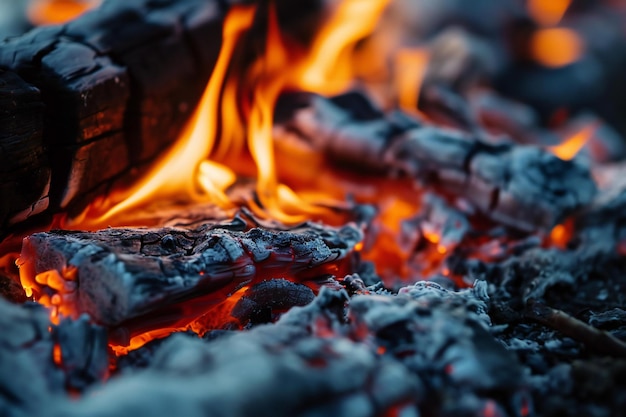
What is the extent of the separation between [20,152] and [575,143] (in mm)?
3359

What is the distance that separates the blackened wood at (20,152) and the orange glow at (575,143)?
9.54ft

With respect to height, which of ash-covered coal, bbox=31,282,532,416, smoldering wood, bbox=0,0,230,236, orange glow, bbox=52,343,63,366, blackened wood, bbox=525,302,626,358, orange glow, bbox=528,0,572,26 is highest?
orange glow, bbox=528,0,572,26

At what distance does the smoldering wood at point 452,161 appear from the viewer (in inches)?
96.7

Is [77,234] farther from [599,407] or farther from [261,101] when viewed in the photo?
[599,407]

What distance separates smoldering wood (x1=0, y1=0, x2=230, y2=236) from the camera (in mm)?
1877

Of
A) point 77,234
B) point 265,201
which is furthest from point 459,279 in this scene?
point 77,234

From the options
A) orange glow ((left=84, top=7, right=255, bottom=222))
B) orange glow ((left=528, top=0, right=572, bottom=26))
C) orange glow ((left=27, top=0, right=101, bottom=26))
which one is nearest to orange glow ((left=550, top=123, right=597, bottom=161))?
orange glow ((left=528, top=0, right=572, bottom=26))

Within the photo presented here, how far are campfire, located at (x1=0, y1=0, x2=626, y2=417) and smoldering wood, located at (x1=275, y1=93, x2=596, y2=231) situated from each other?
0.01m

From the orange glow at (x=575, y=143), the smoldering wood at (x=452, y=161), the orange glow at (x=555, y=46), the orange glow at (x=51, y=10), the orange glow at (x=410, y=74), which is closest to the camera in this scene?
the smoldering wood at (x=452, y=161)

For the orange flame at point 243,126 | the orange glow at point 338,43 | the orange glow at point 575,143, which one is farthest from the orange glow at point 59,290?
the orange glow at point 575,143

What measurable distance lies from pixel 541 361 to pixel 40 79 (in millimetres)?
1955

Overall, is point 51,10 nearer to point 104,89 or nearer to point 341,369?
point 104,89

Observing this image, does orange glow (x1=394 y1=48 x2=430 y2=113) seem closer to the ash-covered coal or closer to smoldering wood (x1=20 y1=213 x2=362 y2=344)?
smoldering wood (x1=20 y1=213 x2=362 y2=344)

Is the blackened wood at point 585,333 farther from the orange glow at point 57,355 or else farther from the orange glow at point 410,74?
the orange glow at point 410,74
